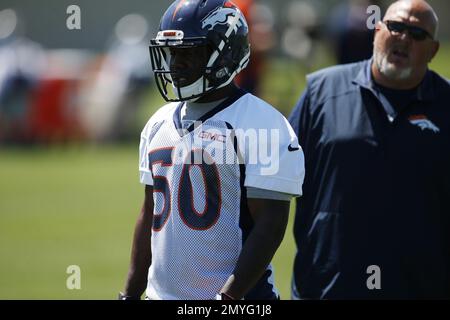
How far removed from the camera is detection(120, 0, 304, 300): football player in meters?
3.94

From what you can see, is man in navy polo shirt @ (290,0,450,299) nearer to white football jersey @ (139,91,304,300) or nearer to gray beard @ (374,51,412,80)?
gray beard @ (374,51,412,80)

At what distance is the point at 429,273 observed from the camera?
5.16 m

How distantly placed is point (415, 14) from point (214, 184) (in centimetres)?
189

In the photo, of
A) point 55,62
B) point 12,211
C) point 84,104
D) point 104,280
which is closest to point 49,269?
point 104,280

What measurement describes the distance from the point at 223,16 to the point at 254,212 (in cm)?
89

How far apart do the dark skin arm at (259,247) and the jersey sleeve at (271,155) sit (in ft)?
0.29

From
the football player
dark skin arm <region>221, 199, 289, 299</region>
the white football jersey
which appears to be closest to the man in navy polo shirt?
the football player

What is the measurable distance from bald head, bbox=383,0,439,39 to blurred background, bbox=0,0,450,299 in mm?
3014

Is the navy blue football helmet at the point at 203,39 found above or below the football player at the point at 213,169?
above

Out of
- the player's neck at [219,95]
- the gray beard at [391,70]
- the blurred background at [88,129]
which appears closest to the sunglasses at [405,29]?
the gray beard at [391,70]

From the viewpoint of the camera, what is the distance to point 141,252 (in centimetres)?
437

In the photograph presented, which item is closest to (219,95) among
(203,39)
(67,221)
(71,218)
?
(203,39)

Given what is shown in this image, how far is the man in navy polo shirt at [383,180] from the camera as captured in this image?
515cm

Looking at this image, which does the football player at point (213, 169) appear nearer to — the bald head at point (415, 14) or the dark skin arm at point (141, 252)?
the dark skin arm at point (141, 252)
